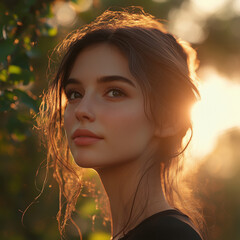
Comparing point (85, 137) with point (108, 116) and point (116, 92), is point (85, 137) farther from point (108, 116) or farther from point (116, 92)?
point (116, 92)

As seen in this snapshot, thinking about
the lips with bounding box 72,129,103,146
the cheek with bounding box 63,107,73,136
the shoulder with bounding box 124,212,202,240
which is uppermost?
the cheek with bounding box 63,107,73,136

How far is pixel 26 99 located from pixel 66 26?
10.9 feet

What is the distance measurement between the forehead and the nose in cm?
20

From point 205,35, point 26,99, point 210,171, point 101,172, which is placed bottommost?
point 210,171

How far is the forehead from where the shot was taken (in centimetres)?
302

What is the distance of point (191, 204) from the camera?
3910 millimetres

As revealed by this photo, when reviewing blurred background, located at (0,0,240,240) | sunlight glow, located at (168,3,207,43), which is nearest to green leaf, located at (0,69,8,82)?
blurred background, located at (0,0,240,240)

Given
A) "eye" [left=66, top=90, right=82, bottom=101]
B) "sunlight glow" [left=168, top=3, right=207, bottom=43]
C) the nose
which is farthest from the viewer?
"sunlight glow" [left=168, top=3, right=207, bottom=43]

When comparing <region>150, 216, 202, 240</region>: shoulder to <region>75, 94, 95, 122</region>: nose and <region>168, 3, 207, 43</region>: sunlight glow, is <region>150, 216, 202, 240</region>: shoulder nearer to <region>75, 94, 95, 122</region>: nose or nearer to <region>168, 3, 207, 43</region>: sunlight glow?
<region>75, 94, 95, 122</region>: nose

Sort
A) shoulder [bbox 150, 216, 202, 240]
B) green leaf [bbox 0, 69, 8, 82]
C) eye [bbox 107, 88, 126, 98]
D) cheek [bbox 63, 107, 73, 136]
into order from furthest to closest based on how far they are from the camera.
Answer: green leaf [bbox 0, 69, 8, 82], cheek [bbox 63, 107, 73, 136], eye [bbox 107, 88, 126, 98], shoulder [bbox 150, 216, 202, 240]

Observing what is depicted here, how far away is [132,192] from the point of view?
3.07 metres

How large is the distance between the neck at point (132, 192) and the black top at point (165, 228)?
110 millimetres

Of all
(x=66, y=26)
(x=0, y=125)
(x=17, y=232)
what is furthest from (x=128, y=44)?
(x=17, y=232)

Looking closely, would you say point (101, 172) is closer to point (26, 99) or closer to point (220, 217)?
point (26, 99)
